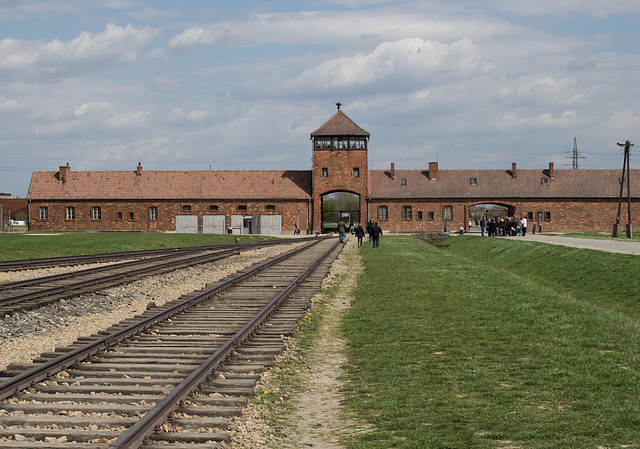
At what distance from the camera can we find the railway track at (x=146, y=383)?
552cm

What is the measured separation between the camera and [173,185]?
224 ft

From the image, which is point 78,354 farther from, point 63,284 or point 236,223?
point 236,223

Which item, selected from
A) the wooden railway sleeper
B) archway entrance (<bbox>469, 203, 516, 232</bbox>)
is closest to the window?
archway entrance (<bbox>469, 203, 516, 232</bbox>)

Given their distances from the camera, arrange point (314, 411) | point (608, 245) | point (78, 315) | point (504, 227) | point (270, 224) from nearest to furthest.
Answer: point (314, 411) < point (78, 315) < point (608, 245) < point (504, 227) < point (270, 224)

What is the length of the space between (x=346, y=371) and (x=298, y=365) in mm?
627

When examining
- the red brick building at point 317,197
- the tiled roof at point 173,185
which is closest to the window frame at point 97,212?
the red brick building at point 317,197

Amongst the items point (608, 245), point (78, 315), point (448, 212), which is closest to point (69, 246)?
point (78, 315)

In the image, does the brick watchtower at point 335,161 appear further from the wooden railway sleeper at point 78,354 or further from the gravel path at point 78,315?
the wooden railway sleeper at point 78,354

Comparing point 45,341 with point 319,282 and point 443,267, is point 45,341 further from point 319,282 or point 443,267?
point 443,267

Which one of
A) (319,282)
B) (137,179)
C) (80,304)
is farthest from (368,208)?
(80,304)

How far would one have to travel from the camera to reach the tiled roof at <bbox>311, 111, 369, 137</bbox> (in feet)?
216

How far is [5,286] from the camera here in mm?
15719

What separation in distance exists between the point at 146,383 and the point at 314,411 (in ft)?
5.73

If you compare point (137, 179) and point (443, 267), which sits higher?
point (137, 179)
